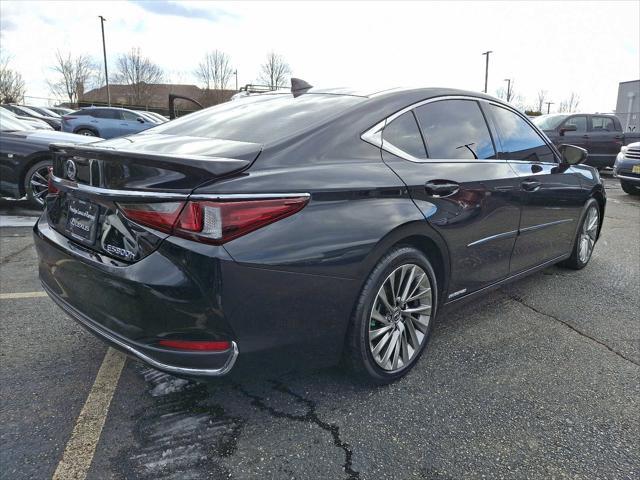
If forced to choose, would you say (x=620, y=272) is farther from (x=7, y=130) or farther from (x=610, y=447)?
(x=7, y=130)

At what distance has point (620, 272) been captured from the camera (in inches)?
185

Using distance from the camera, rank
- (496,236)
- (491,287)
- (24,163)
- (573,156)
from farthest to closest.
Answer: (24,163) < (573,156) < (491,287) < (496,236)

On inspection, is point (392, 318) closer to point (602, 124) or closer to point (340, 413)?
point (340, 413)

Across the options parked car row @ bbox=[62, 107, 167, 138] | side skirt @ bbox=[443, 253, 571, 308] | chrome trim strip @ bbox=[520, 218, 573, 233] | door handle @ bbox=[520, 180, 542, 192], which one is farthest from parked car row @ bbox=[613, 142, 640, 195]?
parked car row @ bbox=[62, 107, 167, 138]

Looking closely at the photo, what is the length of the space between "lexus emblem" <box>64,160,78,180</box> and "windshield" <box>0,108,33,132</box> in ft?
17.0

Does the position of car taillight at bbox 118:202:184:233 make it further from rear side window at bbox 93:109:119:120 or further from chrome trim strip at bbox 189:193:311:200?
rear side window at bbox 93:109:119:120

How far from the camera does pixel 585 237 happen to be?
459 cm

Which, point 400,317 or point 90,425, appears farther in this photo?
point 400,317

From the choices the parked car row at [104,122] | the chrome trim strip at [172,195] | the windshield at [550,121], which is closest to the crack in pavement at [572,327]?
the chrome trim strip at [172,195]

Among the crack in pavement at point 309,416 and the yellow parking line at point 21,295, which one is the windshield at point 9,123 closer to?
the yellow parking line at point 21,295

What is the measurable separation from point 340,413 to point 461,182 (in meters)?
1.42

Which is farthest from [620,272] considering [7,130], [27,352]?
[7,130]

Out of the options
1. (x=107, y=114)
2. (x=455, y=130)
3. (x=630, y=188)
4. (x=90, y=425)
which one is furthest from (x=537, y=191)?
(x=107, y=114)

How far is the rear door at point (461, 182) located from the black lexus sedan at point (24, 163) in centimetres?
494
